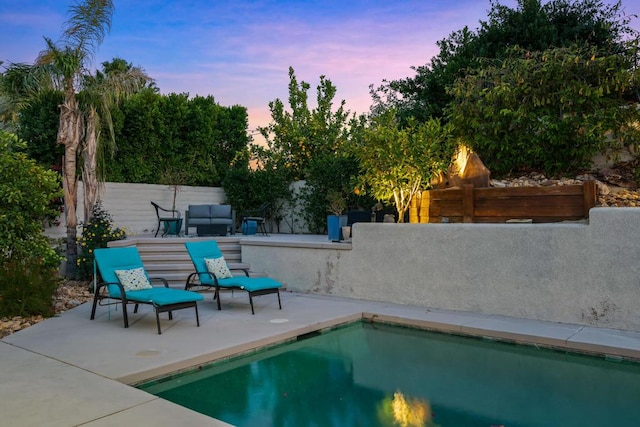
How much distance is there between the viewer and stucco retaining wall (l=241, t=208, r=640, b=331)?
588 centimetres

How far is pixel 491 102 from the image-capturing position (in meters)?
8.95

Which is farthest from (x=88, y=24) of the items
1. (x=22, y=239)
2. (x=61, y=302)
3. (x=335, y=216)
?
(x=335, y=216)

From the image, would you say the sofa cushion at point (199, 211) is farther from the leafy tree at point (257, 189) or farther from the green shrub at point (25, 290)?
the green shrub at point (25, 290)

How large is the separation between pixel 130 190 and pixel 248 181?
3.20 metres

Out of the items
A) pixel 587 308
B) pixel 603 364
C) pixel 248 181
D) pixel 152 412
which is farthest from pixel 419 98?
pixel 152 412

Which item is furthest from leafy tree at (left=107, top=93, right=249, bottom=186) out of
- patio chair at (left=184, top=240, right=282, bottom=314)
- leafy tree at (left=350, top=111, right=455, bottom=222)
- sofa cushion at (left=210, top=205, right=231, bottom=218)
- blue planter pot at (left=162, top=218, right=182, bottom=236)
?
leafy tree at (left=350, top=111, right=455, bottom=222)

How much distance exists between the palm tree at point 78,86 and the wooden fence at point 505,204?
6276 mm

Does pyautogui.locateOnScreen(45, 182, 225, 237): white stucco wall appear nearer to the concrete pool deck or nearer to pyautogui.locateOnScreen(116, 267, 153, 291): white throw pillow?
the concrete pool deck

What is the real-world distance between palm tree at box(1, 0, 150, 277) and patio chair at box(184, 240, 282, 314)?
3.43 m

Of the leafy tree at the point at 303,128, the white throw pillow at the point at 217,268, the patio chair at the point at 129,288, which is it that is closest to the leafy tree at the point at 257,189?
the leafy tree at the point at 303,128

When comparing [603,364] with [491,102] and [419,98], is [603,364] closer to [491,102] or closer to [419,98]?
[491,102]

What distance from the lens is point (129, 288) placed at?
20.1 feet

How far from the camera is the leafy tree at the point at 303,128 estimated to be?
16625 millimetres

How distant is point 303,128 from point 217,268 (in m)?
11.5
